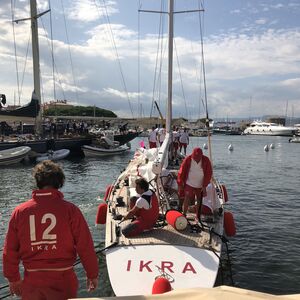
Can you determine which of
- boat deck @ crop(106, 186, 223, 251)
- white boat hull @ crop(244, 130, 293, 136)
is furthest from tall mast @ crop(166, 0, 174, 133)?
white boat hull @ crop(244, 130, 293, 136)

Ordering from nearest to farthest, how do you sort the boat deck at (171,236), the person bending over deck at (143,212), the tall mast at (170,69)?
the boat deck at (171,236) < the person bending over deck at (143,212) < the tall mast at (170,69)

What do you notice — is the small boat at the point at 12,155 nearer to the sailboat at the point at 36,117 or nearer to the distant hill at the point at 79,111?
the sailboat at the point at 36,117

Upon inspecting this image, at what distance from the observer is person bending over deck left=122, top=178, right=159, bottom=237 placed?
7.71m

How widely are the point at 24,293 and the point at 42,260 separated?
346 mm

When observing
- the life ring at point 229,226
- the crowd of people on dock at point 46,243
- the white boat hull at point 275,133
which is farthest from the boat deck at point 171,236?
the white boat hull at point 275,133

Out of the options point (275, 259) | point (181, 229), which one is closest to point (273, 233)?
point (275, 259)

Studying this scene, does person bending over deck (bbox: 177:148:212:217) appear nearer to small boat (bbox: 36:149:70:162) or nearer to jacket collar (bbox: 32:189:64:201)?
jacket collar (bbox: 32:189:64:201)

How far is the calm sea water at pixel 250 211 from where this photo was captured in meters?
8.72

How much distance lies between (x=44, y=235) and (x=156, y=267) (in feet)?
11.1

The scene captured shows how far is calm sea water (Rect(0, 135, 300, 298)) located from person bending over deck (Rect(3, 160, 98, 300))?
13.2 feet

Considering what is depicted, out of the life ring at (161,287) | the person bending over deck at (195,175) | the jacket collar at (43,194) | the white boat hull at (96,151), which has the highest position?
Result: the jacket collar at (43,194)

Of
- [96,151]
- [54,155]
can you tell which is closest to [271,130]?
[96,151]

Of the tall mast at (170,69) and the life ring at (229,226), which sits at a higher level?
the tall mast at (170,69)

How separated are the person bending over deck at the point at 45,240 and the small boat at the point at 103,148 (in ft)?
115
